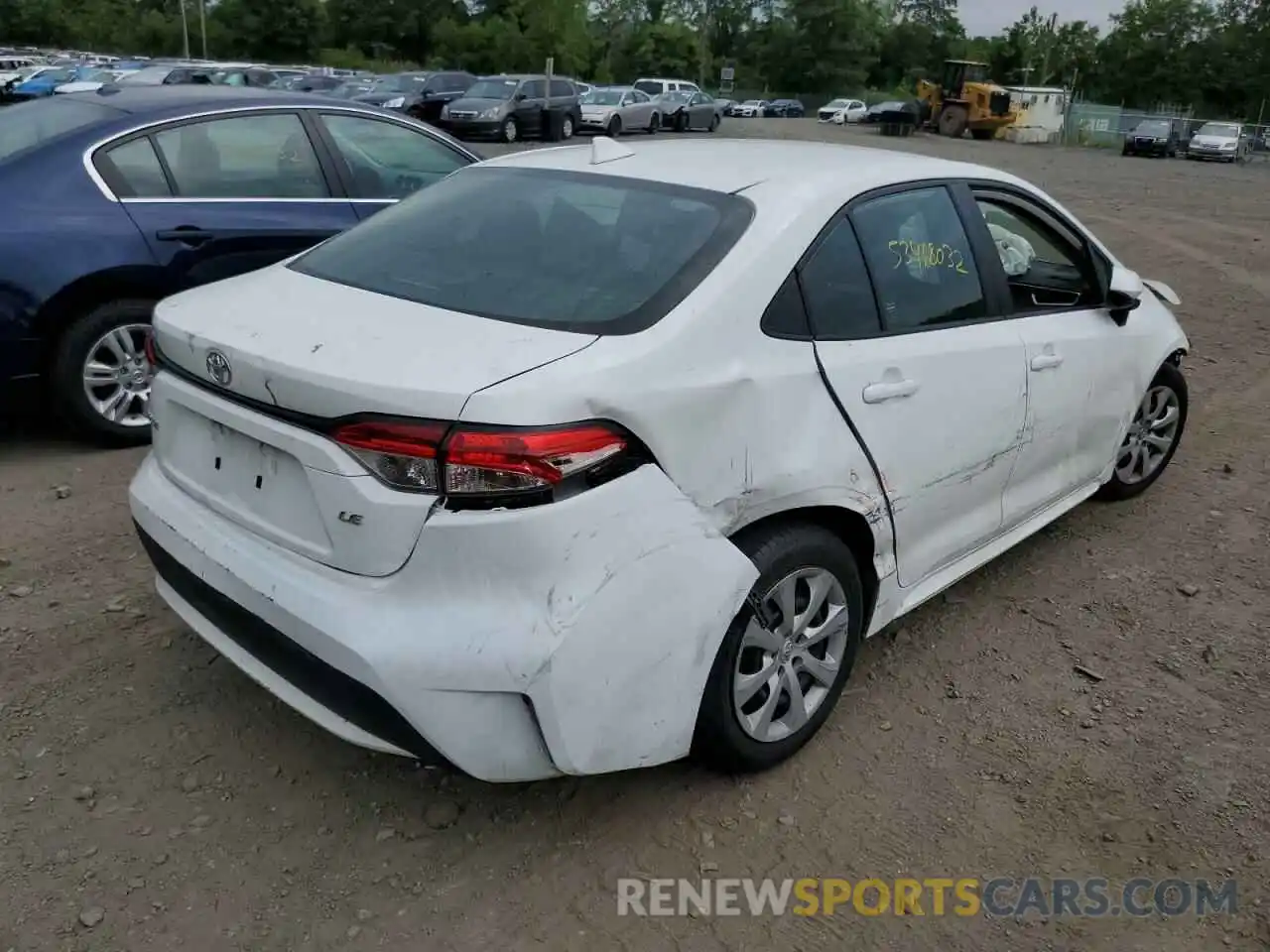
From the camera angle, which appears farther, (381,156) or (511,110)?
(511,110)

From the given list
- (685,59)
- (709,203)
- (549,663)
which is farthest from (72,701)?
(685,59)

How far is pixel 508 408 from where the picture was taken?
223cm

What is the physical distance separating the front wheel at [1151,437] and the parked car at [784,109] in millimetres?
62668

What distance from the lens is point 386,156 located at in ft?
19.3

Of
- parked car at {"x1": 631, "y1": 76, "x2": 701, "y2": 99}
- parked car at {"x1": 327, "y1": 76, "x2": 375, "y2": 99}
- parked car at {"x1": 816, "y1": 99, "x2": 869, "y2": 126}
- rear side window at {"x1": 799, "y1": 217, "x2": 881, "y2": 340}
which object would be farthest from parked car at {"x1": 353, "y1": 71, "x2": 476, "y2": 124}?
parked car at {"x1": 816, "y1": 99, "x2": 869, "y2": 126}

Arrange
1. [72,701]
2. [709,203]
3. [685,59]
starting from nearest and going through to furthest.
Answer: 1. [709,203]
2. [72,701]
3. [685,59]

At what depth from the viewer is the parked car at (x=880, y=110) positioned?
46.6m

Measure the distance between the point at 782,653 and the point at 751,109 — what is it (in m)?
63.6

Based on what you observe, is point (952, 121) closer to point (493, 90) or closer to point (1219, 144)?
point (1219, 144)

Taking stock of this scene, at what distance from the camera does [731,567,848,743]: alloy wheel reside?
2801mm

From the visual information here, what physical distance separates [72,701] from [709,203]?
7.67 ft

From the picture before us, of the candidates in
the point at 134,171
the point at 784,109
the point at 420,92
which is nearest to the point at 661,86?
the point at 420,92

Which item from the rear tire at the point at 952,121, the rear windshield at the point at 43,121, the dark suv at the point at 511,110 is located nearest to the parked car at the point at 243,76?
the dark suv at the point at 511,110

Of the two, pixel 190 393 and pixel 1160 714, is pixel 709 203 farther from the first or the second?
pixel 1160 714
